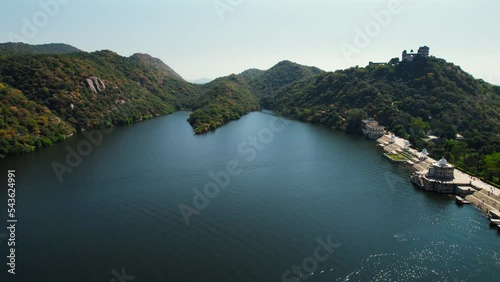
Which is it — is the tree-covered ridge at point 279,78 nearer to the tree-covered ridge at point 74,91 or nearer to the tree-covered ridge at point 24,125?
the tree-covered ridge at point 74,91

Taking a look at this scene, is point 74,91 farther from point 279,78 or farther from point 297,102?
point 279,78

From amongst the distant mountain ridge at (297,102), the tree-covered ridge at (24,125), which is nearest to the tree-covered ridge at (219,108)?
the distant mountain ridge at (297,102)

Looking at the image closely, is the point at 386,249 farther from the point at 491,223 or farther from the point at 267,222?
the point at 491,223

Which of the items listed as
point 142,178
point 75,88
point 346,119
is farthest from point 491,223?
point 75,88

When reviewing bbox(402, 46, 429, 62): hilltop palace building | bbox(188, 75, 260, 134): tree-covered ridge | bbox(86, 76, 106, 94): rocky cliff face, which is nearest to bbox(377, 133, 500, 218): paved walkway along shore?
bbox(188, 75, 260, 134): tree-covered ridge

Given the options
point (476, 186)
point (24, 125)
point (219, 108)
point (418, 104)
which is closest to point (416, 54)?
point (418, 104)
